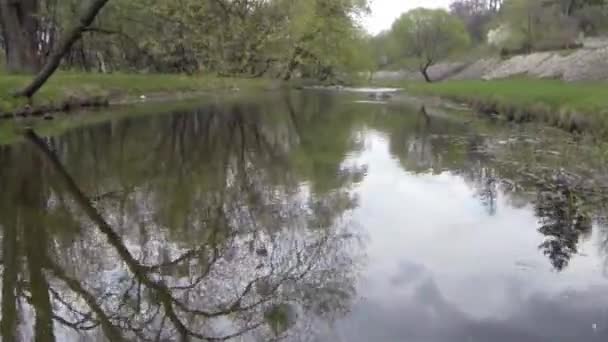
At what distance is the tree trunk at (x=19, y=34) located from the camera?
3016cm

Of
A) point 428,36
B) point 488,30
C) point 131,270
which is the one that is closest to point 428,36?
point 428,36

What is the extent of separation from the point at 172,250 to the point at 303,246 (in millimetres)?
1613

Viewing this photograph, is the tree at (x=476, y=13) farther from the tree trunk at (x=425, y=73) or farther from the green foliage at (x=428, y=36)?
the tree trunk at (x=425, y=73)

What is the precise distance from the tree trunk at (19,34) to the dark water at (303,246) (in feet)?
60.5

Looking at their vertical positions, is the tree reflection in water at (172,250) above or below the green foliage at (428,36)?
below

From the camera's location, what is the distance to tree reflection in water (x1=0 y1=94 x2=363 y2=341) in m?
5.59

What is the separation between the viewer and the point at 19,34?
31312mm

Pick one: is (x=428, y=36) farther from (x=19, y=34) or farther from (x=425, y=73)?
(x=19, y=34)

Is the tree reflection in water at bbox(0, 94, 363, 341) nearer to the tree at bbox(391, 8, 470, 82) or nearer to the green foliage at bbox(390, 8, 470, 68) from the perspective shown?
the tree at bbox(391, 8, 470, 82)

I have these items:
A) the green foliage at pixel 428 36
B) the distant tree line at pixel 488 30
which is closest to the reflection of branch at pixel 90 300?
the distant tree line at pixel 488 30

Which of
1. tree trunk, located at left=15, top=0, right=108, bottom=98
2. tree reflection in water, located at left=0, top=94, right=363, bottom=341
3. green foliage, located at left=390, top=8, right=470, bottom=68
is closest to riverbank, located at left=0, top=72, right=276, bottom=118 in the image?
tree trunk, located at left=15, top=0, right=108, bottom=98

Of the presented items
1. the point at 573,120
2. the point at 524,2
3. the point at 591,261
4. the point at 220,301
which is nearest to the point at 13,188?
the point at 220,301

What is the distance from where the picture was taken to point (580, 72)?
31672 millimetres

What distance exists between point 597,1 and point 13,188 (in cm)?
4603
